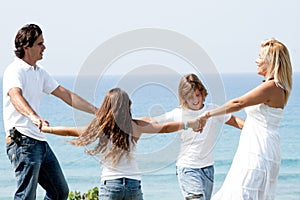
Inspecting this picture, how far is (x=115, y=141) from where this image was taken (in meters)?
5.39

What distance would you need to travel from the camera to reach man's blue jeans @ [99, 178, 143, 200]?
5375mm

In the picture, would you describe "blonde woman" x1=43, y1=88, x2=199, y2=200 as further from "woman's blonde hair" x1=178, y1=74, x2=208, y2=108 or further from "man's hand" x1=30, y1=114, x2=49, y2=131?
"woman's blonde hair" x1=178, y1=74, x2=208, y2=108

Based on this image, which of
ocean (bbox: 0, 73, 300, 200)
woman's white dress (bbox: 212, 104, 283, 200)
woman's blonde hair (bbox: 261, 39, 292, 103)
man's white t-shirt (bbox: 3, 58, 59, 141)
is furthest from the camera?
ocean (bbox: 0, 73, 300, 200)

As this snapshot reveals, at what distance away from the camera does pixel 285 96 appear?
19.2 ft

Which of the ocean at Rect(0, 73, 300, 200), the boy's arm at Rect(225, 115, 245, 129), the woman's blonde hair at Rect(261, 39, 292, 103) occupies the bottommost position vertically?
the ocean at Rect(0, 73, 300, 200)

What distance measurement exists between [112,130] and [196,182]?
4.11 ft

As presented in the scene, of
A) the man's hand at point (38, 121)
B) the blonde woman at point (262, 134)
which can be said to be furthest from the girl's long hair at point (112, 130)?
the blonde woman at point (262, 134)

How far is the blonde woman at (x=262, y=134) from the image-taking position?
5711 millimetres

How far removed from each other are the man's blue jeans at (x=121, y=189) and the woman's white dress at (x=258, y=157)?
83cm

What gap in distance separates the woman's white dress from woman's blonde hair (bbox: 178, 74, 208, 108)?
2.58 ft

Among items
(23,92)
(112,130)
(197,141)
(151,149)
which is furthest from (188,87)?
(23,92)

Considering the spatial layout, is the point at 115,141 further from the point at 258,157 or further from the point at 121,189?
the point at 258,157

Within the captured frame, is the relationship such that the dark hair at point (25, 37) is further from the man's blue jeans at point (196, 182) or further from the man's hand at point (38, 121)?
the man's blue jeans at point (196, 182)

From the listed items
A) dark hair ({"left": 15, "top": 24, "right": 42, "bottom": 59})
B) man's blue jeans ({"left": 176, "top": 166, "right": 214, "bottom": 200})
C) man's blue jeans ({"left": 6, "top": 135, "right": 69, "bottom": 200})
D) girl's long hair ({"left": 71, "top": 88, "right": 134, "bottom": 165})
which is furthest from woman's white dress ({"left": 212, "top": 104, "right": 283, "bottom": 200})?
dark hair ({"left": 15, "top": 24, "right": 42, "bottom": 59})
